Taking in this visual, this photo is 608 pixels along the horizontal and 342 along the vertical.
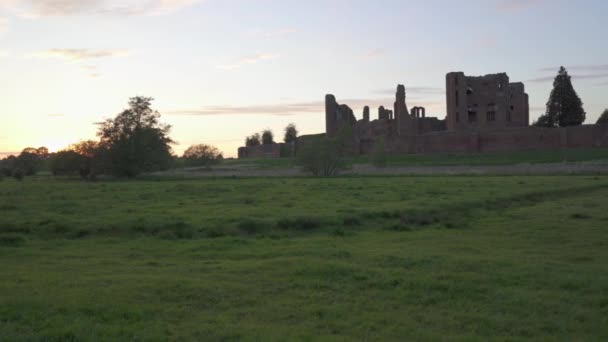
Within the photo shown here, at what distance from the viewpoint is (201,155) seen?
97.8 metres

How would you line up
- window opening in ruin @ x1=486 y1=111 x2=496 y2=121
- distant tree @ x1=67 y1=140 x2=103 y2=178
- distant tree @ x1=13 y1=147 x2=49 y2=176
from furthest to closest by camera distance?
window opening in ruin @ x1=486 y1=111 x2=496 y2=121 → distant tree @ x1=13 y1=147 x2=49 y2=176 → distant tree @ x1=67 y1=140 x2=103 y2=178

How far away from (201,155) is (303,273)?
89001 millimetres

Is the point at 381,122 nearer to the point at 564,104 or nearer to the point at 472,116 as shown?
the point at 472,116

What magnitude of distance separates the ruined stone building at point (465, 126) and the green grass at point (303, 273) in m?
56.2

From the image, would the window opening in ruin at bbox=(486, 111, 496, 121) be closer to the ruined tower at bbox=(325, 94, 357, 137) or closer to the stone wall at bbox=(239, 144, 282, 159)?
the ruined tower at bbox=(325, 94, 357, 137)

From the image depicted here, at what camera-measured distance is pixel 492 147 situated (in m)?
76.4

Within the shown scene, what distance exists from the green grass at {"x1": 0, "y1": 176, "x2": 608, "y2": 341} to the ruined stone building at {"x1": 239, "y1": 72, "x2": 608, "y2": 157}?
56206 mm

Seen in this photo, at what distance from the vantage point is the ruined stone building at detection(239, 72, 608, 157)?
72500mm

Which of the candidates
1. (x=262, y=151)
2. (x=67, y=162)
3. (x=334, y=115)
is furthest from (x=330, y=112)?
(x=67, y=162)

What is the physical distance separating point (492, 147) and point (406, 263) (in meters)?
69.3

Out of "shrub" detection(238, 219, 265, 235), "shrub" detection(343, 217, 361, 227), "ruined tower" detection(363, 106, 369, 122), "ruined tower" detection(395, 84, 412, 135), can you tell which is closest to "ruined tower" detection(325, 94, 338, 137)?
"ruined tower" detection(363, 106, 369, 122)

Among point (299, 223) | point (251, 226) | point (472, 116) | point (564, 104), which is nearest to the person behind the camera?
point (251, 226)

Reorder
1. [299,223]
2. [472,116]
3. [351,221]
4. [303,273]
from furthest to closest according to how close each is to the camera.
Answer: [472,116]
[351,221]
[299,223]
[303,273]

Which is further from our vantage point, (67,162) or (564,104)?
(564,104)
